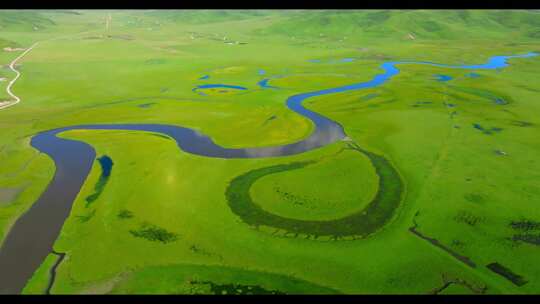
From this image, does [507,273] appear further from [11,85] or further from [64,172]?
[11,85]

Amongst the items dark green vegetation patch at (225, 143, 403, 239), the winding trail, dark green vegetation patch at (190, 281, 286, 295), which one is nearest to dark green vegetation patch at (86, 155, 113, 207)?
dark green vegetation patch at (225, 143, 403, 239)

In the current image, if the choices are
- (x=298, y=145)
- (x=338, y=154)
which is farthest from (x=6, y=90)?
(x=338, y=154)

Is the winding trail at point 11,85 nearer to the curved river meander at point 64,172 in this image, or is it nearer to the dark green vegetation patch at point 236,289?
the curved river meander at point 64,172

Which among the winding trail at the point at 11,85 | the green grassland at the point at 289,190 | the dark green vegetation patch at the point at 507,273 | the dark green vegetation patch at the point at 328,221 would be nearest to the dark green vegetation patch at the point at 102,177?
the green grassland at the point at 289,190

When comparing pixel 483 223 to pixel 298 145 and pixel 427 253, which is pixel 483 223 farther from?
pixel 298 145

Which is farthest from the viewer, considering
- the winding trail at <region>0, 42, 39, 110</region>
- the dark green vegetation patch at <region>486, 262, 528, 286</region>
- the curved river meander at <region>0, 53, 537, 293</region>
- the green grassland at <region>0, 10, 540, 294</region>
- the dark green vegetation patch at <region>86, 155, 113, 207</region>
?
the winding trail at <region>0, 42, 39, 110</region>

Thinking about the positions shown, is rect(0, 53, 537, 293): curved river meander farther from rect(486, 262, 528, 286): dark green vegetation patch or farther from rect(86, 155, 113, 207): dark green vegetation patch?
rect(486, 262, 528, 286): dark green vegetation patch
